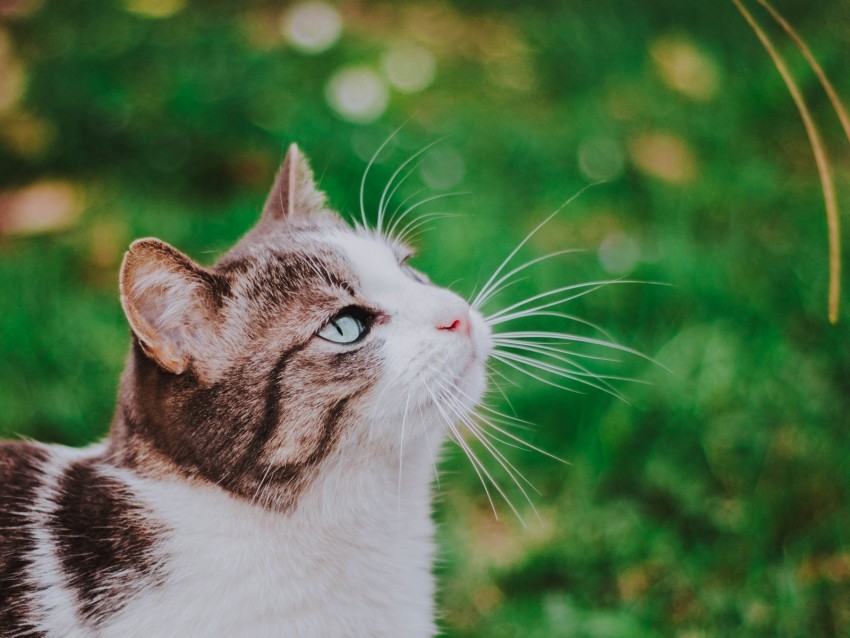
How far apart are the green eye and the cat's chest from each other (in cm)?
36

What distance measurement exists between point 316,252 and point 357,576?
0.70 m

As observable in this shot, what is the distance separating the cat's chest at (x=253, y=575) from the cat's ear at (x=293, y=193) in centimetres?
75

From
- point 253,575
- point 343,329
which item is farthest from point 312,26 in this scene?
point 253,575

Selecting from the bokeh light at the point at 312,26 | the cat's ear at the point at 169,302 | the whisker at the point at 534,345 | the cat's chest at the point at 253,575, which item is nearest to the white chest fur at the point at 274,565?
the cat's chest at the point at 253,575

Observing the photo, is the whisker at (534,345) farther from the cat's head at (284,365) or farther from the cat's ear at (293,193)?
the cat's ear at (293,193)

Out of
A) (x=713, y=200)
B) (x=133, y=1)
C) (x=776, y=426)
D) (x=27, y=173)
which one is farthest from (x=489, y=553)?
(x=133, y=1)

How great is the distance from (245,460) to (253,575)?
0.24m

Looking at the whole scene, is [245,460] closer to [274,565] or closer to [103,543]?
[274,565]

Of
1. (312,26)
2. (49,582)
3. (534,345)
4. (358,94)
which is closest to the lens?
(49,582)

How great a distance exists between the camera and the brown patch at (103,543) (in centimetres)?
169

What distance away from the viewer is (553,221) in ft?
11.8

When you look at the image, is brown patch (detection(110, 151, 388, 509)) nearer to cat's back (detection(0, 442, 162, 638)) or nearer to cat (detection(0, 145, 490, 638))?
cat (detection(0, 145, 490, 638))

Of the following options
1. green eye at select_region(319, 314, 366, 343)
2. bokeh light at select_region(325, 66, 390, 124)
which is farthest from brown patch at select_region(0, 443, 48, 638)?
bokeh light at select_region(325, 66, 390, 124)

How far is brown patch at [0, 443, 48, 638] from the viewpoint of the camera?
65.1 inches
